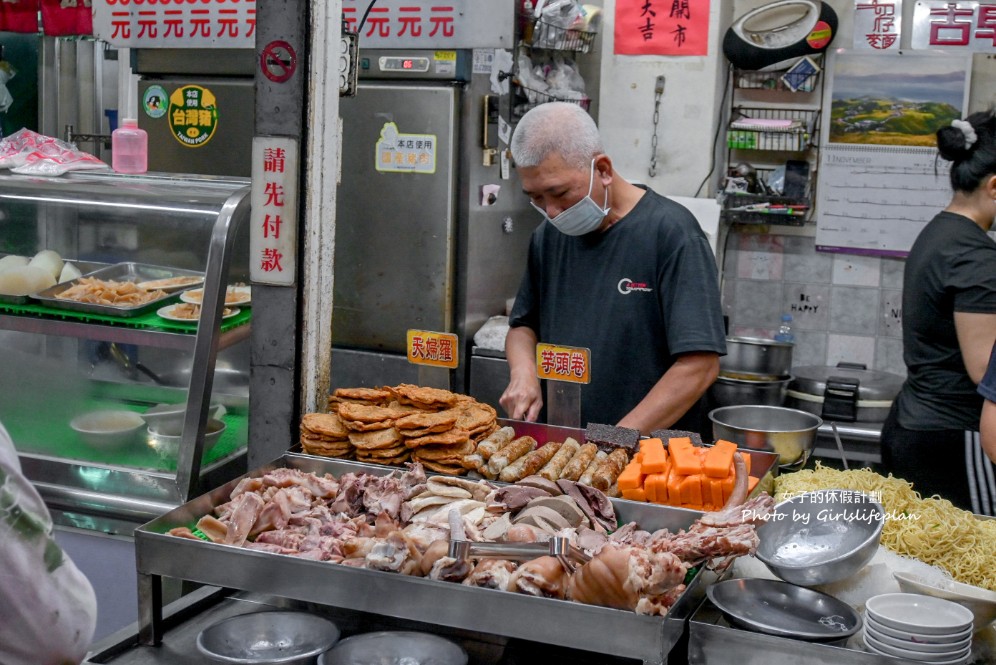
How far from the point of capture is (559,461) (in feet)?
8.44

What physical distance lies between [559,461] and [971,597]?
1010 millimetres

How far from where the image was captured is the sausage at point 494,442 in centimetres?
256

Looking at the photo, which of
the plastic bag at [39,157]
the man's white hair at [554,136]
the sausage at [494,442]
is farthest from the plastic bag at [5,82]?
the sausage at [494,442]

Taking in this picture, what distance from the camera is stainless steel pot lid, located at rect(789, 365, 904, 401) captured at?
4.62 meters

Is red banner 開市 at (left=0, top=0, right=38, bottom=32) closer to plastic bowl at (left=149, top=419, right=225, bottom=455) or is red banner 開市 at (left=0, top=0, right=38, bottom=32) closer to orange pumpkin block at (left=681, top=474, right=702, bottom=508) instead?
plastic bowl at (left=149, top=419, right=225, bottom=455)

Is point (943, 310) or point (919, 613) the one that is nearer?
point (919, 613)

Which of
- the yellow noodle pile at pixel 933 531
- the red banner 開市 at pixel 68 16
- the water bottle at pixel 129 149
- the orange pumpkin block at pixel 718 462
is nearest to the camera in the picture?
the yellow noodle pile at pixel 933 531

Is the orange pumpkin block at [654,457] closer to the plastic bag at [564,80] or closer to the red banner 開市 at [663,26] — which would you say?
the plastic bag at [564,80]

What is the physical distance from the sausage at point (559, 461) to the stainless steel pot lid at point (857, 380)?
2330 mm

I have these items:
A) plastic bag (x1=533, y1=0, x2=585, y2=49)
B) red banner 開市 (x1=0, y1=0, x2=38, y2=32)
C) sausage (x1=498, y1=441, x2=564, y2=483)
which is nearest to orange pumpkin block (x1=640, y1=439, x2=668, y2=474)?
sausage (x1=498, y1=441, x2=564, y2=483)

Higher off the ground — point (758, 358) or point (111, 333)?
point (111, 333)

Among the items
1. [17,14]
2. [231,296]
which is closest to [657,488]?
[231,296]

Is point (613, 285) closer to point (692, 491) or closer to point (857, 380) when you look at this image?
point (692, 491)

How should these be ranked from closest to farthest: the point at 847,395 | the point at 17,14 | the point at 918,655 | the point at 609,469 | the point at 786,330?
the point at 918,655 < the point at 609,469 < the point at 847,395 < the point at 786,330 < the point at 17,14
